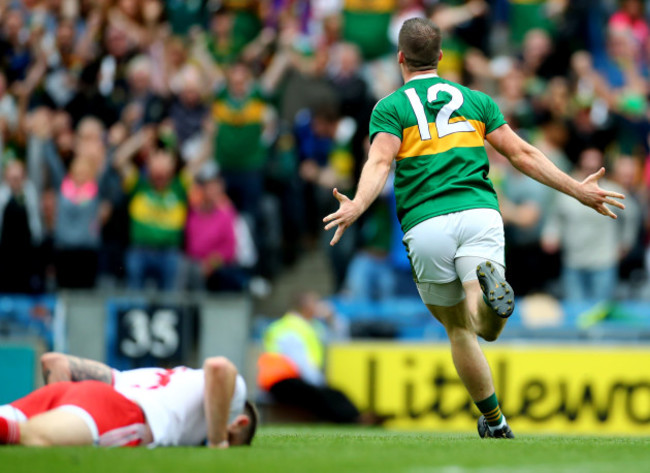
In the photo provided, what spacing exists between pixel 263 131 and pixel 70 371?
9.06 meters

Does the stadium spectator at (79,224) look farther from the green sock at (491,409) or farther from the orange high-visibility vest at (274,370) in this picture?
the green sock at (491,409)

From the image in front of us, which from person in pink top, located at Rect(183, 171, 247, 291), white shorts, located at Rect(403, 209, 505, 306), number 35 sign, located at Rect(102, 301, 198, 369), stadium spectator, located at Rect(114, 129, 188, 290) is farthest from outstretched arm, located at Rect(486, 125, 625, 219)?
stadium spectator, located at Rect(114, 129, 188, 290)

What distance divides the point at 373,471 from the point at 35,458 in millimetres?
1608

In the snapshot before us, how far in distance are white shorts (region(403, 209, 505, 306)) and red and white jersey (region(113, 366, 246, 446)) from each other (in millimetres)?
1516

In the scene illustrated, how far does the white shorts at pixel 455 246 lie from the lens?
7.28m

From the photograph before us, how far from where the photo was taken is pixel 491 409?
25.0 ft

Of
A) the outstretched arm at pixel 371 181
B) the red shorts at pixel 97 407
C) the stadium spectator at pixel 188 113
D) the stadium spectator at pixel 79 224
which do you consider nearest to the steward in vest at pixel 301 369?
the stadium spectator at pixel 79 224

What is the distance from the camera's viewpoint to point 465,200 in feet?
24.2

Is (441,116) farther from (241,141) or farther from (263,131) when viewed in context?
(263,131)

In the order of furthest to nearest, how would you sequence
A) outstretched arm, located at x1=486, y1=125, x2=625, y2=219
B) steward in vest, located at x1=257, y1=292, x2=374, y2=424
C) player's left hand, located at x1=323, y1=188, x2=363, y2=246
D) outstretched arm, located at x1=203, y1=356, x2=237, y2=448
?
1. steward in vest, located at x1=257, y1=292, x2=374, y2=424
2. outstretched arm, located at x1=486, y1=125, x2=625, y2=219
3. player's left hand, located at x1=323, y1=188, x2=363, y2=246
4. outstretched arm, located at x1=203, y1=356, x2=237, y2=448

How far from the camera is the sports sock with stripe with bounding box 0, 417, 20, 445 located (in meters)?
6.30

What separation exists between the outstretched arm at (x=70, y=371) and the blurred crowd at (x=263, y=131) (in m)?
7.59

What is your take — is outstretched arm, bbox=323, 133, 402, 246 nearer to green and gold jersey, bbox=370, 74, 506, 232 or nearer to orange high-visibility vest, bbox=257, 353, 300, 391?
green and gold jersey, bbox=370, 74, 506, 232

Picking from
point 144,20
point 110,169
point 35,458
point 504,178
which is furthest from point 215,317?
point 35,458
